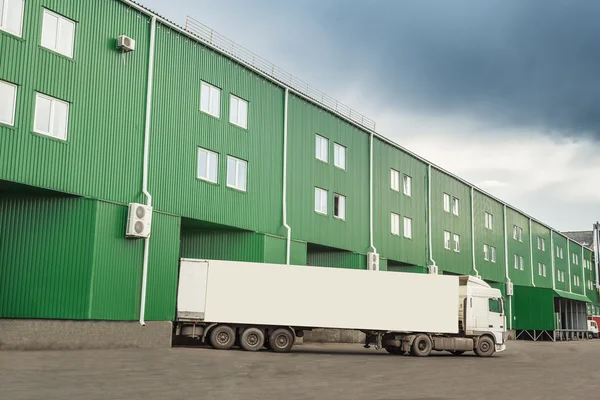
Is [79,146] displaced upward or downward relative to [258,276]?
upward

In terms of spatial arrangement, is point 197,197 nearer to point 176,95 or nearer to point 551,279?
point 176,95

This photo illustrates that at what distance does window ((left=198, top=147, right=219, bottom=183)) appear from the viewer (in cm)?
2961

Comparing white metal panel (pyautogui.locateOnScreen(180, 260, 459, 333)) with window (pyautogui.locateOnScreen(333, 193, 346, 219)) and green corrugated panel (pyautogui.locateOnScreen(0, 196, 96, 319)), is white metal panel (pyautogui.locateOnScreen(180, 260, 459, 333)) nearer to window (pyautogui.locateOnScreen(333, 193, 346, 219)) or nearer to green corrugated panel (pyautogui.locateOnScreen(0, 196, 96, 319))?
green corrugated panel (pyautogui.locateOnScreen(0, 196, 96, 319))

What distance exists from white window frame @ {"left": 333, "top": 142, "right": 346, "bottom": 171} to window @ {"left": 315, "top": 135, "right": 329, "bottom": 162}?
75cm

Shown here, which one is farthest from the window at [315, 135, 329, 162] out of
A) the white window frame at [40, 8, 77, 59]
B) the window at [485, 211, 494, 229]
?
the window at [485, 211, 494, 229]

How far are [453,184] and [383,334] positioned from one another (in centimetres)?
2860

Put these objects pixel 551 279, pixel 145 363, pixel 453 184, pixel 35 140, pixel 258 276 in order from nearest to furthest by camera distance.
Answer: pixel 145 363, pixel 35 140, pixel 258 276, pixel 453 184, pixel 551 279

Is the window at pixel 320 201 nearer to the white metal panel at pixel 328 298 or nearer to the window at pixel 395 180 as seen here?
the window at pixel 395 180

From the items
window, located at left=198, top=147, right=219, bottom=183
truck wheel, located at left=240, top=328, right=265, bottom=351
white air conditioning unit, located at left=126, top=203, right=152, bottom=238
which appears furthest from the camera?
window, located at left=198, top=147, right=219, bottom=183

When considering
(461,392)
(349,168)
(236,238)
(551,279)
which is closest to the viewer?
(461,392)

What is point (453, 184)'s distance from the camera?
177 ft

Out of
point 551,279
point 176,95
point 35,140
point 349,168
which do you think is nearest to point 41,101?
point 35,140

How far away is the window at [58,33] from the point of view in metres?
23.3

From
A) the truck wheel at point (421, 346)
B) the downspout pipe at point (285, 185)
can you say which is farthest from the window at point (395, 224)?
the truck wheel at point (421, 346)
